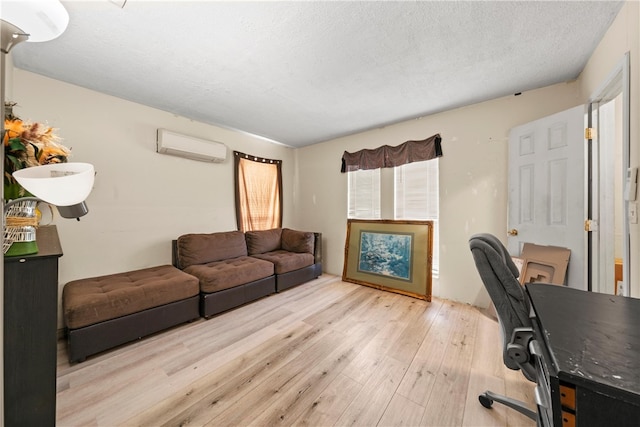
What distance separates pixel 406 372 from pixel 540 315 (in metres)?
1.20

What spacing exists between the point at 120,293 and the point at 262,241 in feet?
6.20

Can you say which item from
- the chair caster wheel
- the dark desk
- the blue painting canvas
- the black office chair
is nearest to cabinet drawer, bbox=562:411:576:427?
the dark desk

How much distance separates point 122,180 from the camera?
2551 mm

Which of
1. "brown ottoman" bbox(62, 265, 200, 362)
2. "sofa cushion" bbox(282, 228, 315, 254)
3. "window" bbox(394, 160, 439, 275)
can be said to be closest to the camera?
"brown ottoman" bbox(62, 265, 200, 362)

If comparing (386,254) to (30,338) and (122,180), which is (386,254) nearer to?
(30,338)

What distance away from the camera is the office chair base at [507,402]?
1.23m

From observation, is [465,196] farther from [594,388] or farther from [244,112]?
[244,112]

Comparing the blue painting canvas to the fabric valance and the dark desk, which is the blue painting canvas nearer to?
the fabric valance

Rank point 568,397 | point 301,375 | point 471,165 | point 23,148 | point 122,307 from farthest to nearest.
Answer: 1. point 471,165
2. point 122,307
3. point 301,375
4. point 23,148
5. point 568,397

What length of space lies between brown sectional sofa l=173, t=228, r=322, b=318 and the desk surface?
8.44ft

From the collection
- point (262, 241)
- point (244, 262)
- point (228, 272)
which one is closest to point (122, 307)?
point (228, 272)

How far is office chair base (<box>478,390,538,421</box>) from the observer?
1.23 metres

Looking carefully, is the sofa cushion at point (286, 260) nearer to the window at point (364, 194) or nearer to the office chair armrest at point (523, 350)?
the window at point (364, 194)

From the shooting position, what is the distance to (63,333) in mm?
2129
